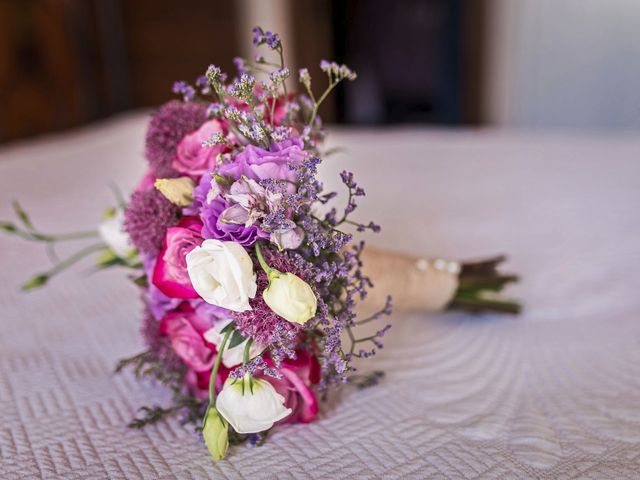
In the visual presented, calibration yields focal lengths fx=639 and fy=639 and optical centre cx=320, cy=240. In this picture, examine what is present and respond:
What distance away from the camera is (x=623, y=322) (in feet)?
3.02

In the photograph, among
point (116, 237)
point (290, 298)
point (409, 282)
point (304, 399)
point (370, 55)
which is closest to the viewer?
point (290, 298)

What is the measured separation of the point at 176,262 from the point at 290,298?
0.12m

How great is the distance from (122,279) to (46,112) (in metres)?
2.28

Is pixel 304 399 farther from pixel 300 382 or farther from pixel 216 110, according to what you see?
pixel 216 110

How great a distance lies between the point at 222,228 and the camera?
54cm

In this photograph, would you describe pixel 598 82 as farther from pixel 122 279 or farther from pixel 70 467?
pixel 70 467

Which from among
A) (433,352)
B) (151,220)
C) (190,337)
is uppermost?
(151,220)

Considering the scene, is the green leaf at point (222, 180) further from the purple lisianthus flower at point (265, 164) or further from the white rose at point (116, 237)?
the white rose at point (116, 237)

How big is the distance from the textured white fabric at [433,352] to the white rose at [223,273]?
0.52 feet

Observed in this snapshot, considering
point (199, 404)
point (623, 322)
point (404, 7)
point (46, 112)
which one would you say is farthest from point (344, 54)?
point (199, 404)

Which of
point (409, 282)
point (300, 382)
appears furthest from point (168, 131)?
point (409, 282)

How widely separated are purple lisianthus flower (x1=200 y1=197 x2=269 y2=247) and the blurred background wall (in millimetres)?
2677

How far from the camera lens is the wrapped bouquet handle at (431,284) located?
2.88ft

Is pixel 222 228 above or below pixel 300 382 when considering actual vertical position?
above
